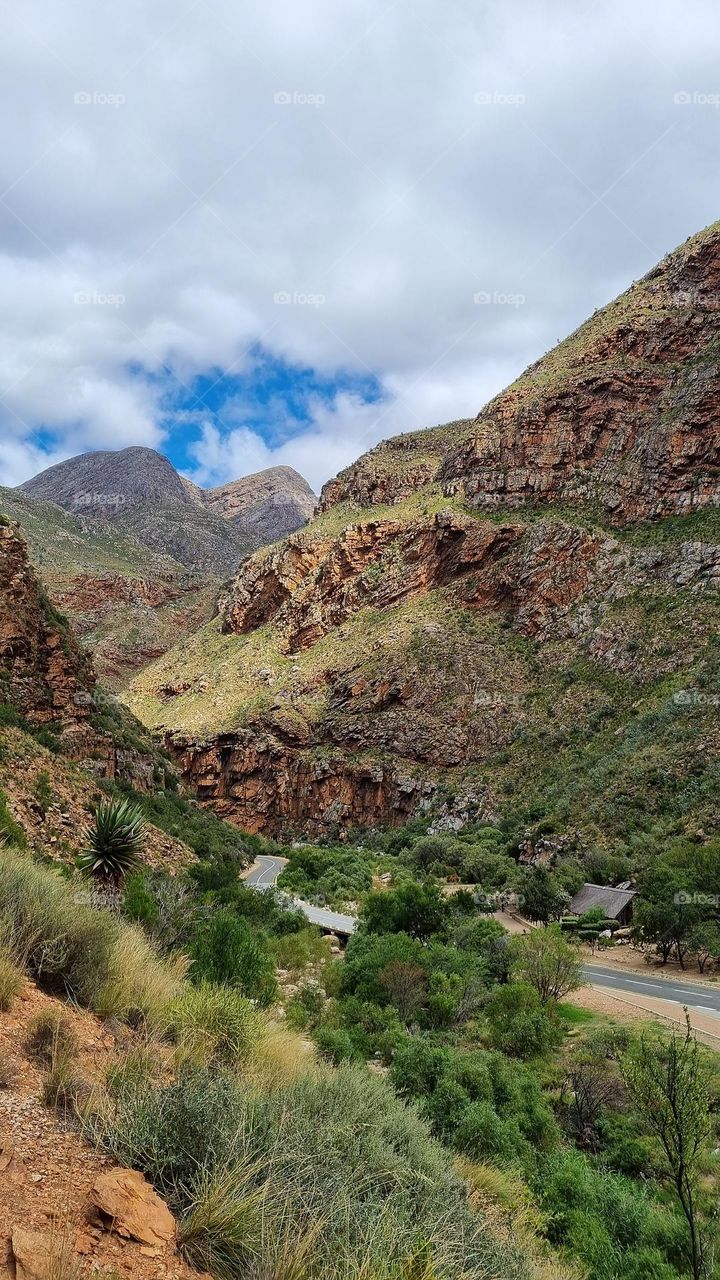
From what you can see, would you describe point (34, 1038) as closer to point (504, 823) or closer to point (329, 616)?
point (504, 823)

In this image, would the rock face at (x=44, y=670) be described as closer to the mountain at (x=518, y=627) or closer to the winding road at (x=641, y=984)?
the winding road at (x=641, y=984)

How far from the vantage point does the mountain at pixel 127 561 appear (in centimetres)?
9588

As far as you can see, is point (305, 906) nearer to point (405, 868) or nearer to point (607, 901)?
point (405, 868)

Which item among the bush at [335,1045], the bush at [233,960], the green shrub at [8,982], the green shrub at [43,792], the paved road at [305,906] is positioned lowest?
the paved road at [305,906]

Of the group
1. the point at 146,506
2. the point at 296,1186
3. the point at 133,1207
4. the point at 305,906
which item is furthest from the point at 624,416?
the point at 146,506

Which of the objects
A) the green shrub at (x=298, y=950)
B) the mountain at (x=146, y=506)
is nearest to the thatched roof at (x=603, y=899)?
the green shrub at (x=298, y=950)

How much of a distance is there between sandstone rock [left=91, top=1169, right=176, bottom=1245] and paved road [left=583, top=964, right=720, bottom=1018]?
18.2 m

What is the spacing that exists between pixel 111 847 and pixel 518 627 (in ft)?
160

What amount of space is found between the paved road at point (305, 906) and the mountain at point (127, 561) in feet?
169

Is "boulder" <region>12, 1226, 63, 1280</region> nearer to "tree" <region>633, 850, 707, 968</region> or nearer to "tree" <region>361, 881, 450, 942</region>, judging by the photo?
"tree" <region>361, 881, 450, 942</region>

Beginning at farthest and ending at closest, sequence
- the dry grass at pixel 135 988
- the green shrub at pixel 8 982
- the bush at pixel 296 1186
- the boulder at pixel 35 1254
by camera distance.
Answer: the dry grass at pixel 135 988 < the green shrub at pixel 8 982 < the bush at pixel 296 1186 < the boulder at pixel 35 1254

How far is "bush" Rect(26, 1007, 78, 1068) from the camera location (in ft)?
13.9

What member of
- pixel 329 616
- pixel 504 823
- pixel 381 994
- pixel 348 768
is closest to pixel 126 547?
pixel 329 616

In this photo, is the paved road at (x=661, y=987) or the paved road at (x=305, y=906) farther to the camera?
the paved road at (x=305, y=906)
